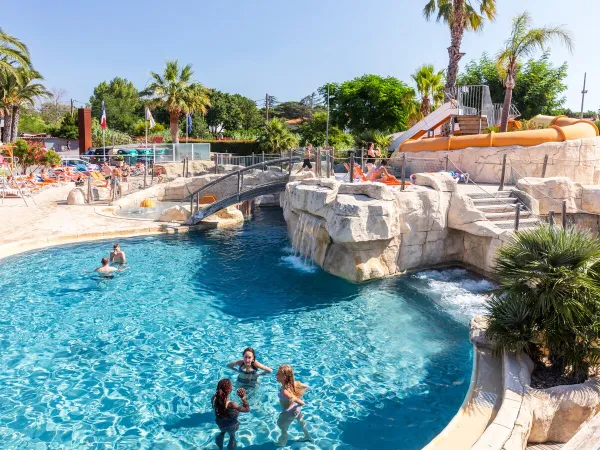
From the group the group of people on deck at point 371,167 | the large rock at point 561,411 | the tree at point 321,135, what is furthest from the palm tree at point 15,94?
the large rock at point 561,411

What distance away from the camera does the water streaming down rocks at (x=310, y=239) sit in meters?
12.2

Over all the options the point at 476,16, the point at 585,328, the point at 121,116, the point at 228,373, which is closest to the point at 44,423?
the point at 228,373

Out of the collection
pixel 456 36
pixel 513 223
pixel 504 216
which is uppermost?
pixel 456 36

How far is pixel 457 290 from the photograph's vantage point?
10594 millimetres

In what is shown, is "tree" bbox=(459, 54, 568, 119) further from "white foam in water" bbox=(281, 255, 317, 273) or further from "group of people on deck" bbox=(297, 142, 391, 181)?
"white foam in water" bbox=(281, 255, 317, 273)

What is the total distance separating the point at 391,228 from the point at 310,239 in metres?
2.70

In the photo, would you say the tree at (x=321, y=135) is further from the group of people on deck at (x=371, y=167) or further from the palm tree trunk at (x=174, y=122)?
the group of people on deck at (x=371, y=167)

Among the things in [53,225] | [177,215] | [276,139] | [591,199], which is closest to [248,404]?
[591,199]

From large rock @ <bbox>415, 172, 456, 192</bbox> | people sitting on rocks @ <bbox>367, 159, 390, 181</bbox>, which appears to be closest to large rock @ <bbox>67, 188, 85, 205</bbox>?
people sitting on rocks @ <bbox>367, 159, 390, 181</bbox>

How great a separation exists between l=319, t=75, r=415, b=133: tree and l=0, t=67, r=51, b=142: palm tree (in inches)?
895

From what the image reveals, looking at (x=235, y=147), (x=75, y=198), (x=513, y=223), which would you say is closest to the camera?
(x=513, y=223)

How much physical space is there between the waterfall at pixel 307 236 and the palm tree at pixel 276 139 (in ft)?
59.4

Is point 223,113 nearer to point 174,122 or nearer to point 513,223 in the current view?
point 174,122

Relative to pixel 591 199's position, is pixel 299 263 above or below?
below
